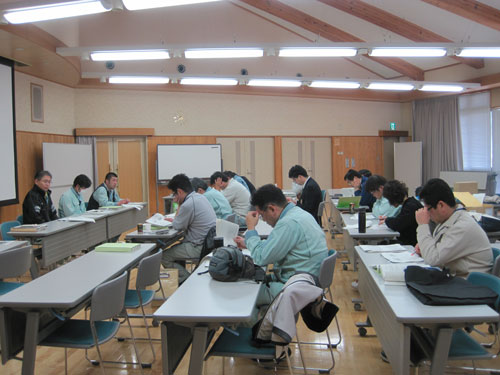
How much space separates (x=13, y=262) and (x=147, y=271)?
1.28 meters

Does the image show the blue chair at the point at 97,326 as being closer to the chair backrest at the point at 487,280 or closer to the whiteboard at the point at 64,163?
the chair backrest at the point at 487,280

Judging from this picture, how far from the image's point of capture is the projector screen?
6.92 meters

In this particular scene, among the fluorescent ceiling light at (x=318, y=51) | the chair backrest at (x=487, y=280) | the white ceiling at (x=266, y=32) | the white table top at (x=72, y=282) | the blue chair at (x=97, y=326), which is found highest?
the white ceiling at (x=266, y=32)

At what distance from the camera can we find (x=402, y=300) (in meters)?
2.25

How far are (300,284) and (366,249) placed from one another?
4.36 ft

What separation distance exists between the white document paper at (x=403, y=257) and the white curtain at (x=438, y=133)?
30.1 feet

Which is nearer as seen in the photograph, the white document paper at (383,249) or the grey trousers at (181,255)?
the white document paper at (383,249)

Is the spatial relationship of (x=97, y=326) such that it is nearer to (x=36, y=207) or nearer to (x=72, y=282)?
(x=72, y=282)

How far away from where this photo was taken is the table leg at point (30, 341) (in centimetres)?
254

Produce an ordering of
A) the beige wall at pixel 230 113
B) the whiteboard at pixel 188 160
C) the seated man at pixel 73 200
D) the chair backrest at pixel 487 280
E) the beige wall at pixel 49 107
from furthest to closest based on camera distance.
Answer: the whiteboard at pixel 188 160 < the beige wall at pixel 230 113 < the beige wall at pixel 49 107 < the seated man at pixel 73 200 < the chair backrest at pixel 487 280

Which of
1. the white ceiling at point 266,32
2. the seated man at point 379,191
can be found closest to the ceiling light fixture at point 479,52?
the white ceiling at point 266,32

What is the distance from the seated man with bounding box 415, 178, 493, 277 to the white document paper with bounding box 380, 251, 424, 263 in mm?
195

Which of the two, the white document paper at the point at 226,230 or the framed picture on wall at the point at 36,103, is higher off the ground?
the framed picture on wall at the point at 36,103

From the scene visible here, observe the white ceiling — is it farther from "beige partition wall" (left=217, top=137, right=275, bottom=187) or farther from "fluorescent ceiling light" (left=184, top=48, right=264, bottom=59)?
"beige partition wall" (left=217, top=137, right=275, bottom=187)
